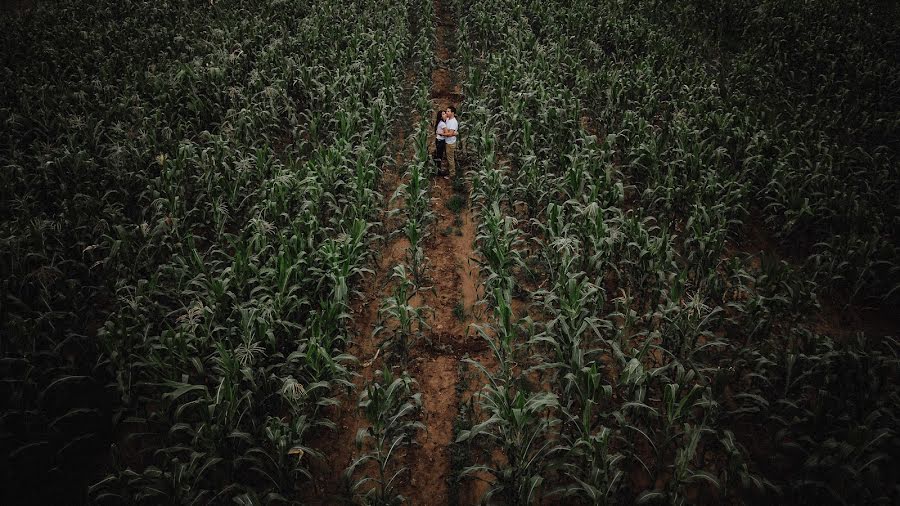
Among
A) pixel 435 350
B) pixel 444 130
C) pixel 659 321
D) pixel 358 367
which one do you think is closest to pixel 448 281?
pixel 435 350

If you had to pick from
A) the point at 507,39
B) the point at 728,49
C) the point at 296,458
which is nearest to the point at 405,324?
the point at 296,458

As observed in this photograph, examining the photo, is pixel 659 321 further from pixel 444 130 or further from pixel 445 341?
pixel 444 130

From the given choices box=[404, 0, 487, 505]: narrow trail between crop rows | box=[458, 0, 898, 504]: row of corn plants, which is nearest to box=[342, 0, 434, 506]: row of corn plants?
box=[404, 0, 487, 505]: narrow trail between crop rows

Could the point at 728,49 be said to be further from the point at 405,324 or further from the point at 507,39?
the point at 405,324

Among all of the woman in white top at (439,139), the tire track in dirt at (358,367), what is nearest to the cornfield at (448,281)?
the tire track in dirt at (358,367)

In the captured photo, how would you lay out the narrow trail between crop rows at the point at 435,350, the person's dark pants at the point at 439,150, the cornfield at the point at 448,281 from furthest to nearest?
the person's dark pants at the point at 439,150 < the narrow trail between crop rows at the point at 435,350 < the cornfield at the point at 448,281

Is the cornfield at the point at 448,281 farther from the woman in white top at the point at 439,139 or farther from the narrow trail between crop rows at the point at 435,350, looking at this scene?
the woman in white top at the point at 439,139
